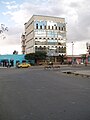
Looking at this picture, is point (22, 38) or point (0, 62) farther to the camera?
point (22, 38)

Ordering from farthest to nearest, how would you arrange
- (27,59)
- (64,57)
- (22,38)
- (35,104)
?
(22,38), (64,57), (27,59), (35,104)

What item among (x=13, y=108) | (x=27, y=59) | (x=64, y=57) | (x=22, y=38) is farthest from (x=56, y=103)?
(x=22, y=38)

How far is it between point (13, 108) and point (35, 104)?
1.10 meters

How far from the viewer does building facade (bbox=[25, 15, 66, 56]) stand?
116812mm

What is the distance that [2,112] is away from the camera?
36.5ft

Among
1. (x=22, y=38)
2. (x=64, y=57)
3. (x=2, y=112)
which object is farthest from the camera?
(x=22, y=38)

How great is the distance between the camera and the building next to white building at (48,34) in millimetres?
116812

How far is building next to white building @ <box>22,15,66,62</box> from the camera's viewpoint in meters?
117

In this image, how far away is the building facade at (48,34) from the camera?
11681 cm

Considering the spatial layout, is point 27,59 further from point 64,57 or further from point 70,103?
point 70,103

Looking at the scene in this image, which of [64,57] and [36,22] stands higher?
[36,22]

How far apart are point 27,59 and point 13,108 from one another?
101172 millimetres

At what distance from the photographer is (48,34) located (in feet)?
388

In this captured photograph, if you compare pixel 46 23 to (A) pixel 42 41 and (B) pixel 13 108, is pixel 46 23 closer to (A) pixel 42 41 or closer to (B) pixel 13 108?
(A) pixel 42 41
